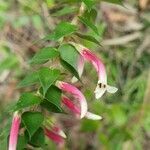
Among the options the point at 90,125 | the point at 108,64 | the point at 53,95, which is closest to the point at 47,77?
the point at 53,95

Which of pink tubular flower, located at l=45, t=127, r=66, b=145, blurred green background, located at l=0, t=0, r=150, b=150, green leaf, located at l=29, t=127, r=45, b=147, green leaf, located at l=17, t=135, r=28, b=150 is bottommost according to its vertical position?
blurred green background, located at l=0, t=0, r=150, b=150

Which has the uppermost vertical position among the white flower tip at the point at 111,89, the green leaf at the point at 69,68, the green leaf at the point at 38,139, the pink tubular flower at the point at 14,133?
the green leaf at the point at 69,68

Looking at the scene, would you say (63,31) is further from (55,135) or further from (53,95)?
(55,135)

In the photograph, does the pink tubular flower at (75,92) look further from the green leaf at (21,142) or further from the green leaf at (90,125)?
the green leaf at (90,125)

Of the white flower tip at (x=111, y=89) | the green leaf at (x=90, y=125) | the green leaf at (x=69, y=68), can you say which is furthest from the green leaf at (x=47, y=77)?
the green leaf at (x=90, y=125)

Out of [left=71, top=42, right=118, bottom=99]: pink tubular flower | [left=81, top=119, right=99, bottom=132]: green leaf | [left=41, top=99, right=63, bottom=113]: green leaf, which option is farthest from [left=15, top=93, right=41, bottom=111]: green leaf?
[left=81, top=119, right=99, bottom=132]: green leaf

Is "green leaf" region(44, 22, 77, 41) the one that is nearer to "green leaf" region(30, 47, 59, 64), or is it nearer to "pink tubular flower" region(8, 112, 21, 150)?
"green leaf" region(30, 47, 59, 64)

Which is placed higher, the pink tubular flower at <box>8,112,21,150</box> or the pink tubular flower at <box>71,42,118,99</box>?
the pink tubular flower at <box>71,42,118,99</box>
